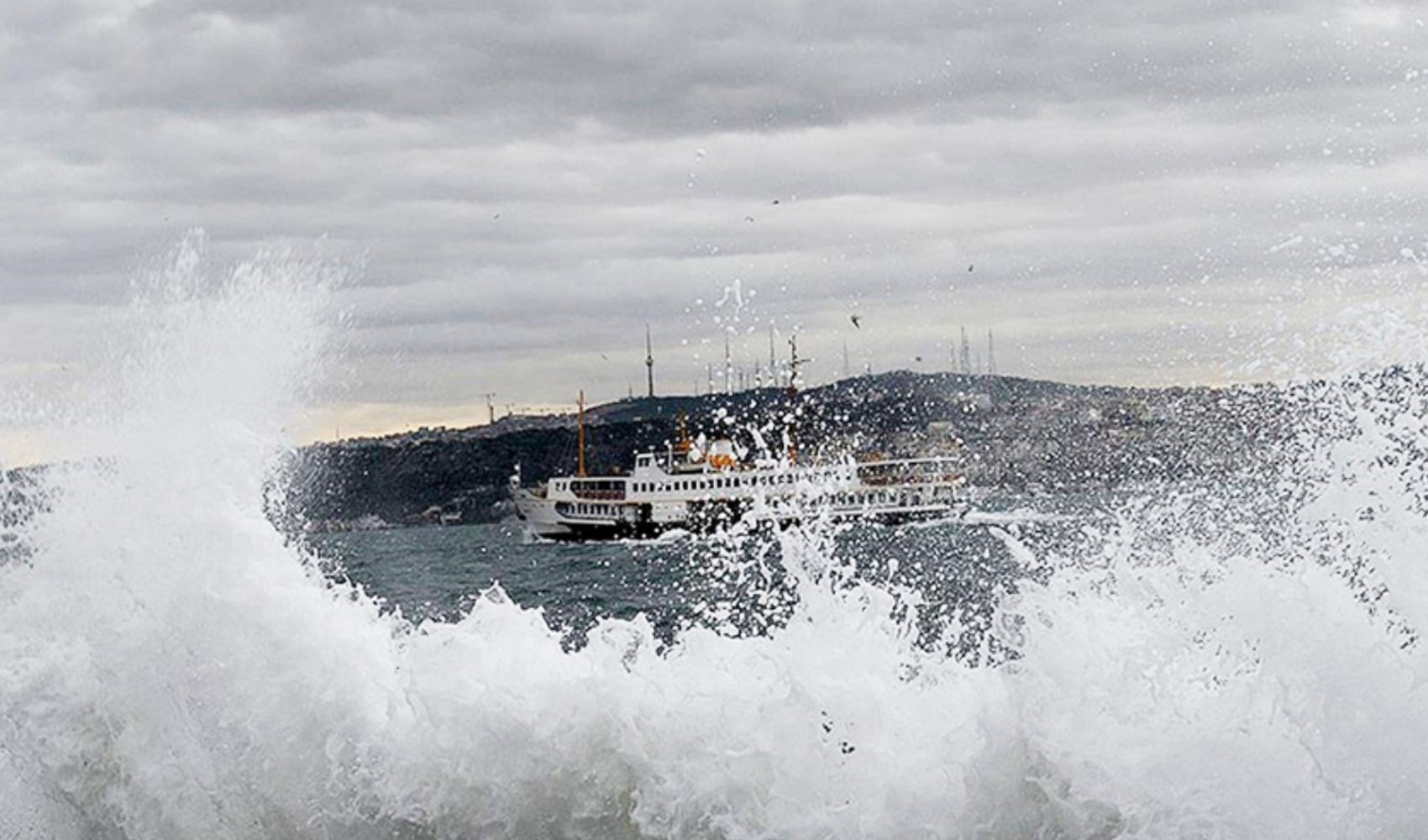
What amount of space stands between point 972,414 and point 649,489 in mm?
15268

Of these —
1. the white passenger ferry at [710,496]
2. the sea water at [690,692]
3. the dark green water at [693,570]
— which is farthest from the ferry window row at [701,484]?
the sea water at [690,692]

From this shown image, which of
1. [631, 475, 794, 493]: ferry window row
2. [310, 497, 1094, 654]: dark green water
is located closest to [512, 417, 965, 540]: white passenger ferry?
[631, 475, 794, 493]: ferry window row

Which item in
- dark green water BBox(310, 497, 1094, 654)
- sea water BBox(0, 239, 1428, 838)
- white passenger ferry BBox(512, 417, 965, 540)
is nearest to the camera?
sea water BBox(0, 239, 1428, 838)

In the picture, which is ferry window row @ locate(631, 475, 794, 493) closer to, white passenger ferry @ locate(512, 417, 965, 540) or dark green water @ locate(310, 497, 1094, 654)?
white passenger ferry @ locate(512, 417, 965, 540)

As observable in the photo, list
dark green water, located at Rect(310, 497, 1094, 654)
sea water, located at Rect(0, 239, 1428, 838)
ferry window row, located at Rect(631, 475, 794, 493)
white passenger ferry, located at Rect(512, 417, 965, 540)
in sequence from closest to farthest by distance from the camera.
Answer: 1. sea water, located at Rect(0, 239, 1428, 838)
2. dark green water, located at Rect(310, 497, 1094, 654)
3. white passenger ferry, located at Rect(512, 417, 965, 540)
4. ferry window row, located at Rect(631, 475, 794, 493)

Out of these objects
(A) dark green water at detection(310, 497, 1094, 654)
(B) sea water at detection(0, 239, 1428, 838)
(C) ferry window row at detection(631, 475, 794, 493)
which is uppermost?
(B) sea water at detection(0, 239, 1428, 838)

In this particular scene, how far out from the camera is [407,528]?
350 feet

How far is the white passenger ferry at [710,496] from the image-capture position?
70188 mm

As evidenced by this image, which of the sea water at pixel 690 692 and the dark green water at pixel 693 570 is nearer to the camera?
the sea water at pixel 690 692

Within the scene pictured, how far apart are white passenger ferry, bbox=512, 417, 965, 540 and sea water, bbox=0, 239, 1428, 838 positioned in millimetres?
52993

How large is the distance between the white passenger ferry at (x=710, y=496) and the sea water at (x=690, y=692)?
2086 inches

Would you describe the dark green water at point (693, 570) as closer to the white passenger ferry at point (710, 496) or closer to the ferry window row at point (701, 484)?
the white passenger ferry at point (710, 496)

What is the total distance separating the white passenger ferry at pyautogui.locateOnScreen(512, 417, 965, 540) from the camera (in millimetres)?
70188

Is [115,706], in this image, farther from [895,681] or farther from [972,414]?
[972,414]
